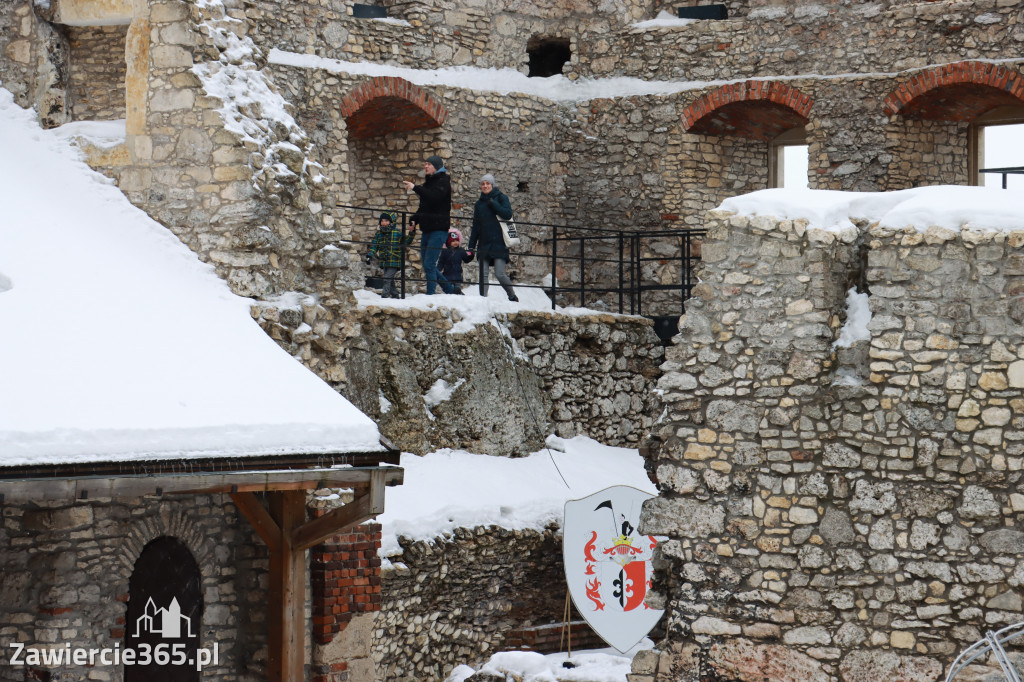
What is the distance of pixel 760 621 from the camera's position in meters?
7.70

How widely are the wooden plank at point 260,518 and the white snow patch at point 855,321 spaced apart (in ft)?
11.3

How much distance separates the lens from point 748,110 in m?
15.9

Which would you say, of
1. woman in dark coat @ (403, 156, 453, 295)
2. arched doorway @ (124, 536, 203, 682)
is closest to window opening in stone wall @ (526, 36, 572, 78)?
woman in dark coat @ (403, 156, 453, 295)

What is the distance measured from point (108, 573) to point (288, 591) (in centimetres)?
107

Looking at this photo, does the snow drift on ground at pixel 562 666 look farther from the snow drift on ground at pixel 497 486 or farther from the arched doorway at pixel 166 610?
the arched doorway at pixel 166 610

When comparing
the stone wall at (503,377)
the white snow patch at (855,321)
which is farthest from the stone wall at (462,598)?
the white snow patch at (855,321)

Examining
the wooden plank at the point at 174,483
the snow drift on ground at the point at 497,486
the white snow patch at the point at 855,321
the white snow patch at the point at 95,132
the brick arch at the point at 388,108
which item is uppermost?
the brick arch at the point at 388,108

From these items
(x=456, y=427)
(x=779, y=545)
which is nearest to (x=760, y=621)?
(x=779, y=545)

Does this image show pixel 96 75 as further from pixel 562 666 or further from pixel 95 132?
pixel 562 666

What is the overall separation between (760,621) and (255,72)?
16.4 ft

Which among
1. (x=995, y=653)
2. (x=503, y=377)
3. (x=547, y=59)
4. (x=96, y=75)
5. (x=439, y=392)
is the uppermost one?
(x=547, y=59)

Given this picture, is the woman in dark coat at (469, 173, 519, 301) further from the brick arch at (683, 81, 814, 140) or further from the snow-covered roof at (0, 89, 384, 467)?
the snow-covered roof at (0, 89, 384, 467)

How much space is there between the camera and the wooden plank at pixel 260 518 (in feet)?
26.3

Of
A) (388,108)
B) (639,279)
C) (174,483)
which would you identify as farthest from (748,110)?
(174,483)
